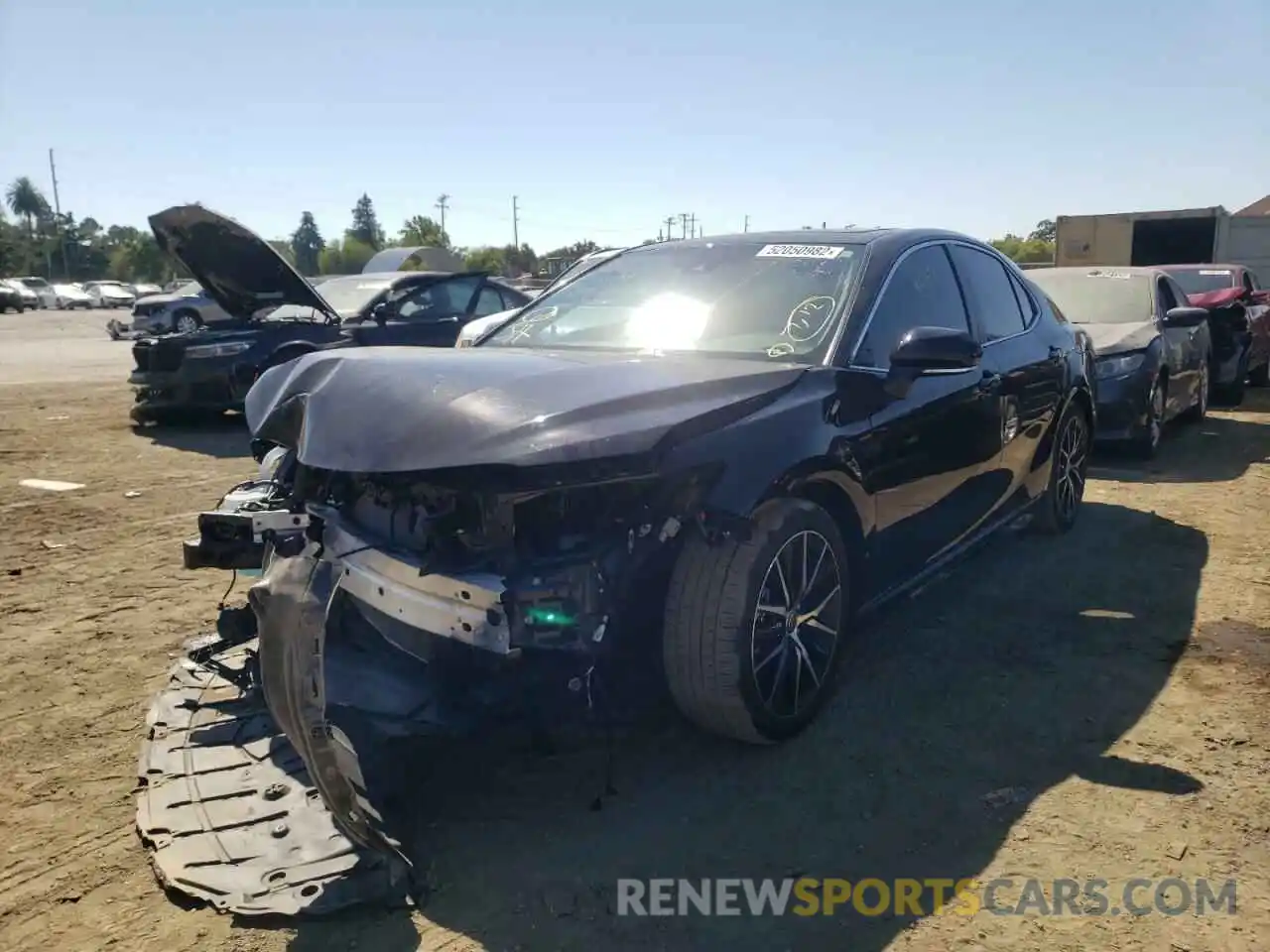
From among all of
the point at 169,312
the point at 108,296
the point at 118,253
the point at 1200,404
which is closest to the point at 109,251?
the point at 118,253

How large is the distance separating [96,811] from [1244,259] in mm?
17197

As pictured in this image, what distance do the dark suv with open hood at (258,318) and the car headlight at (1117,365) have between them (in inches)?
225

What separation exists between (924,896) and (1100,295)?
7.40 meters

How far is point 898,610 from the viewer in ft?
13.9

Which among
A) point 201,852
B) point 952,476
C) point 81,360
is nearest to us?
point 201,852

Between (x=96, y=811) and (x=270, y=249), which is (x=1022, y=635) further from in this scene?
(x=270, y=249)

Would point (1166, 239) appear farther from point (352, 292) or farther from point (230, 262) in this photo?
point (230, 262)

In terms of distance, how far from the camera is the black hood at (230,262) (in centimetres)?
785

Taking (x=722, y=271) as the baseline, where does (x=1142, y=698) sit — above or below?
below

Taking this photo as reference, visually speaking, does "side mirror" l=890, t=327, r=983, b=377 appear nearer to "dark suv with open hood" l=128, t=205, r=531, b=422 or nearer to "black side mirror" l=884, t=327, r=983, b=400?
"black side mirror" l=884, t=327, r=983, b=400

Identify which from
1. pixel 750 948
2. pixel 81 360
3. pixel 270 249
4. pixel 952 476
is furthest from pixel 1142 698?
pixel 81 360

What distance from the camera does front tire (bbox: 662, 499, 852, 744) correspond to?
106 inches

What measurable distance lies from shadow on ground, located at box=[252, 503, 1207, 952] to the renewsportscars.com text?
0.11 ft

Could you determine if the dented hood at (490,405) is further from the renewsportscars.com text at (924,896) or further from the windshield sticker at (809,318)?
the renewsportscars.com text at (924,896)
